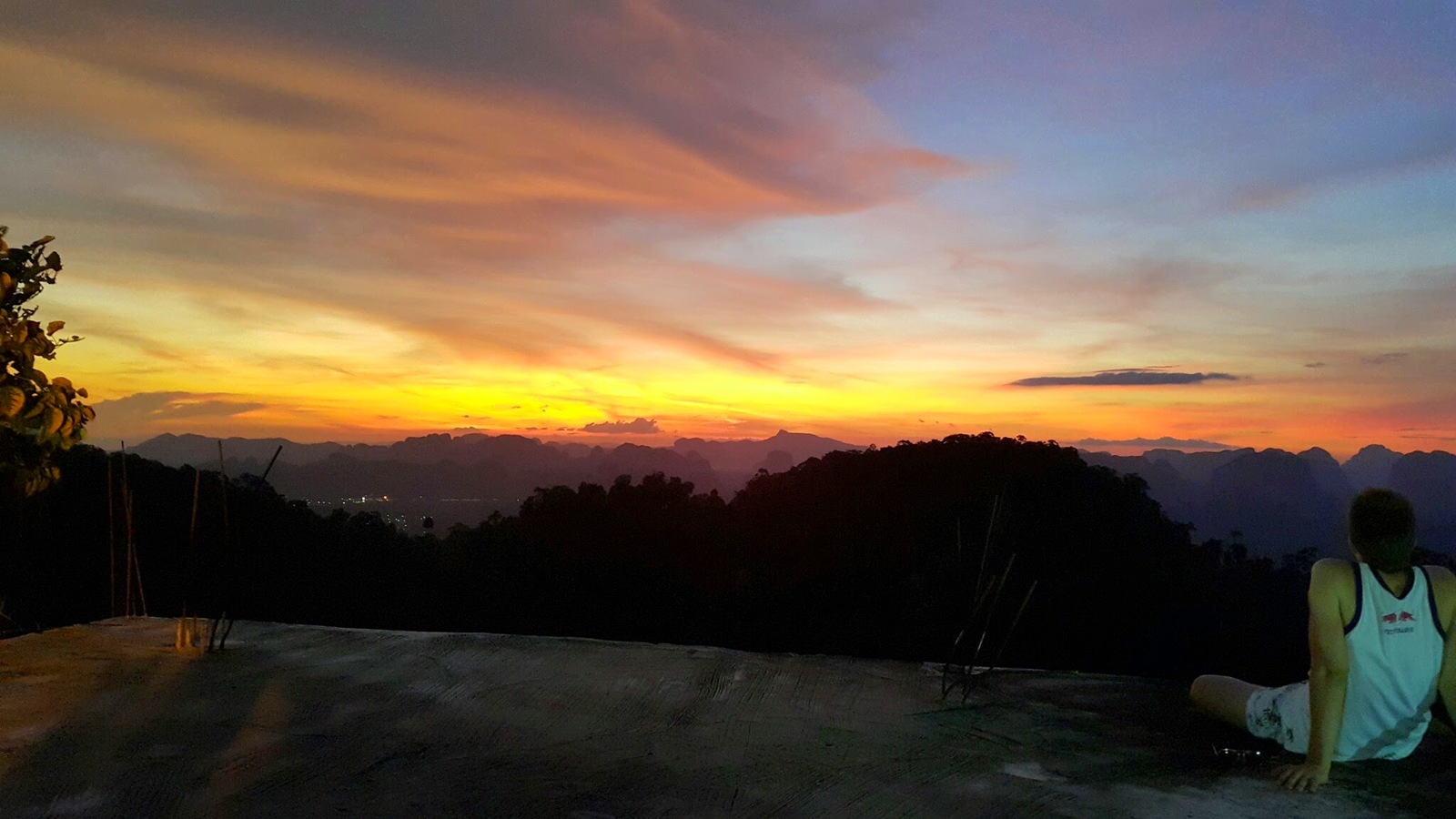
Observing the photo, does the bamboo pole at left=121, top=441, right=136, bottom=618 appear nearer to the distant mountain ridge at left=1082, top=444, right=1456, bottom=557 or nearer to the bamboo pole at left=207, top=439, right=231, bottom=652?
the bamboo pole at left=207, top=439, right=231, bottom=652

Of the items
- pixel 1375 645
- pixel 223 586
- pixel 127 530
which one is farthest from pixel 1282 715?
pixel 127 530

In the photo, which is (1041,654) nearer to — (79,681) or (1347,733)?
(1347,733)

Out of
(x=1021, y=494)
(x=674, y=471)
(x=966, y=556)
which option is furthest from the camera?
(x=674, y=471)

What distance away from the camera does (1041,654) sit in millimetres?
8688

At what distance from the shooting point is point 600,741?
3660mm

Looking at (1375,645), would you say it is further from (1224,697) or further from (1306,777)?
(1224,697)

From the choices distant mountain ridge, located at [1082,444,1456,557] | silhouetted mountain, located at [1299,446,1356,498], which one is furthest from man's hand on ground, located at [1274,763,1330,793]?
silhouetted mountain, located at [1299,446,1356,498]

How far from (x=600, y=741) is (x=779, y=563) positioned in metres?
7.51

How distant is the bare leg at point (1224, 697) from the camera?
12.5 feet

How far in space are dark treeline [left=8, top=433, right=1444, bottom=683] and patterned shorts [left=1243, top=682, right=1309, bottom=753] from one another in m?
3.97

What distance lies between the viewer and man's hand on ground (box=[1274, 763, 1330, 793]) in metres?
3.14

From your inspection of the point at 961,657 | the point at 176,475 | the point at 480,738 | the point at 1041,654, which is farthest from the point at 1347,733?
the point at 176,475

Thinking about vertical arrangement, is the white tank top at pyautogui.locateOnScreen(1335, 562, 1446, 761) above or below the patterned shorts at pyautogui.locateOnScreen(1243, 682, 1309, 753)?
above

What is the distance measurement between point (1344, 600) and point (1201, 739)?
1.02m
